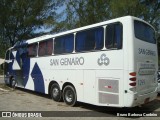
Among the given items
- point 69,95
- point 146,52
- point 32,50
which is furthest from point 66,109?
point 32,50

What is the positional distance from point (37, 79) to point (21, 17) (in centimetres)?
877

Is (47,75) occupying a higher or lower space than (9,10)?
lower

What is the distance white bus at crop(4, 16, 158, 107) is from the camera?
9297 mm

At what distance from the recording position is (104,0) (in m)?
20.2

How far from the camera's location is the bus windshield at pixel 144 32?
972 cm

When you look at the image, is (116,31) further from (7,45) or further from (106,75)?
(7,45)

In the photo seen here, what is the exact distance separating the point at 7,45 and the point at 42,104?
11337 millimetres

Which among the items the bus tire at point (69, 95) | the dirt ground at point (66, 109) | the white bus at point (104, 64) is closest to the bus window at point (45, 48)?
the white bus at point (104, 64)

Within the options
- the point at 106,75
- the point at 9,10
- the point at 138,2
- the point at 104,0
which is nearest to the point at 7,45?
the point at 9,10

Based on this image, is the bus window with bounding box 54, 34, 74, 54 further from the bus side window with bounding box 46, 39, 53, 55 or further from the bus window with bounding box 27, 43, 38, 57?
the bus window with bounding box 27, 43, 38, 57

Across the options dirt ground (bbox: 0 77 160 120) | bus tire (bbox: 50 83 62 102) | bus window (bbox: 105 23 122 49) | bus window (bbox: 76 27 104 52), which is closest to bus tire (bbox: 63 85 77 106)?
dirt ground (bbox: 0 77 160 120)

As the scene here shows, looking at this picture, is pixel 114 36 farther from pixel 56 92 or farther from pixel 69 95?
pixel 56 92

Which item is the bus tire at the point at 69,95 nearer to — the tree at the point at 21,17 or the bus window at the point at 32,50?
the bus window at the point at 32,50

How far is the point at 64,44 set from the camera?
484 inches
